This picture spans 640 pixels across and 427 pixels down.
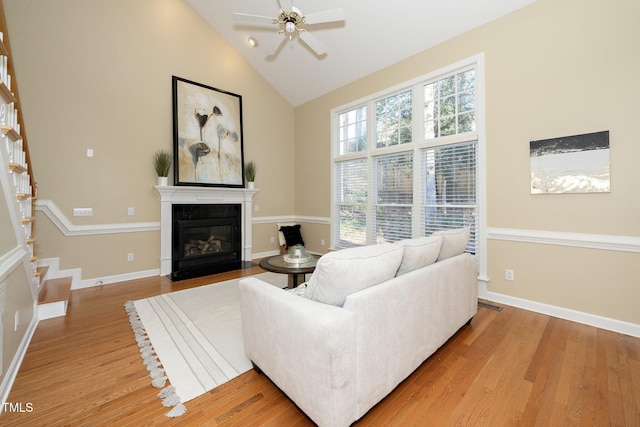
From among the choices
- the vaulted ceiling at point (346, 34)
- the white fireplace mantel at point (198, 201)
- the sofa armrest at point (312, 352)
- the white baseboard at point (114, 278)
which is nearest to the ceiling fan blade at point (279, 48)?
the vaulted ceiling at point (346, 34)

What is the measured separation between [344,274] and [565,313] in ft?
9.53

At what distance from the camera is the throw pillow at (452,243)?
7.59 ft

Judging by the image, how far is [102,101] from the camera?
12.9ft

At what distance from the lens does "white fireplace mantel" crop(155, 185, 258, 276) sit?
4.38 m

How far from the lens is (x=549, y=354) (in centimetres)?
217

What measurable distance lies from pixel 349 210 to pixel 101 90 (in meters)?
4.33

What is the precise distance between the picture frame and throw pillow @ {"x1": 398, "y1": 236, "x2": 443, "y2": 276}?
394 centimetres

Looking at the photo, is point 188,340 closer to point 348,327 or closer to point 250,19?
point 348,327

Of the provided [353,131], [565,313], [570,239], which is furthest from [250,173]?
[565,313]

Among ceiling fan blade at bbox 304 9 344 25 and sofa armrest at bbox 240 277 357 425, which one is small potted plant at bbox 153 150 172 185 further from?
sofa armrest at bbox 240 277 357 425

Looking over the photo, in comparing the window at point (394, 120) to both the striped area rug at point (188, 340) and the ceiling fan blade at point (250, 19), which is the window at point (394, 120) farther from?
the striped area rug at point (188, 340)

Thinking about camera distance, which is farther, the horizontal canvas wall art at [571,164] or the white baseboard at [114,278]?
the white baseboard at [114,278]

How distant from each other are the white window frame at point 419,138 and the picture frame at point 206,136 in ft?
6.26

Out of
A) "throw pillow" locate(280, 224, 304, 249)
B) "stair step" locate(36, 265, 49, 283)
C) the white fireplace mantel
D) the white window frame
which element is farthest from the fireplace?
the white window frame
